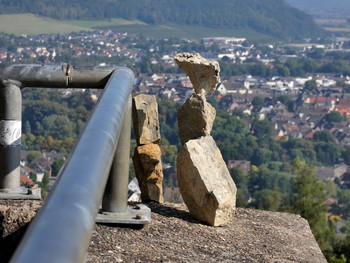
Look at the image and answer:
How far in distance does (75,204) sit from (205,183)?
3174 millimetres

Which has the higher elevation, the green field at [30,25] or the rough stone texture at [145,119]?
the rough stone texture at [145,119]

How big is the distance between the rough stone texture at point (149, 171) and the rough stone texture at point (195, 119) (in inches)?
9.1

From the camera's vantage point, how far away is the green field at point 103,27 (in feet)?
371

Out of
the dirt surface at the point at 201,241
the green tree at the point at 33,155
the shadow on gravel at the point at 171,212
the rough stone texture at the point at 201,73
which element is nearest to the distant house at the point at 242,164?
the green tree at the point at 33,155

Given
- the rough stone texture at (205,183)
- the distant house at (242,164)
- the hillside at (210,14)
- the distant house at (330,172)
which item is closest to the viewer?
the rough stone texture at (205,183)

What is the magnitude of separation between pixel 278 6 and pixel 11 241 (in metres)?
169

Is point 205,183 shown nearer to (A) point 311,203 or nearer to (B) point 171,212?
(B) point 171,212

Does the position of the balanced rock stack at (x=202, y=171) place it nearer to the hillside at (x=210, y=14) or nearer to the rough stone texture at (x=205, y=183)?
the rough stone texture at (x=205, y=183)

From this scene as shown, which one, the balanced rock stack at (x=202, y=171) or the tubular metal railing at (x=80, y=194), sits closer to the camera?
the tubular metal railing at (x=80, y=194)

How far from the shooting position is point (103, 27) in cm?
13700

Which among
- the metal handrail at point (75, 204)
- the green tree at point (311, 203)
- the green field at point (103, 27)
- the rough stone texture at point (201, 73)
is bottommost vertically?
the green field at point (103, 27)

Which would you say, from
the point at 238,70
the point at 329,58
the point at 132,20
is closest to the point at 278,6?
the point at 132,20

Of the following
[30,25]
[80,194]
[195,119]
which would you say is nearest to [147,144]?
[195,119]

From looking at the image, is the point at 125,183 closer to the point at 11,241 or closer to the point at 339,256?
the point at 11,241
